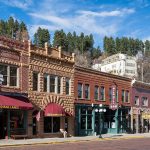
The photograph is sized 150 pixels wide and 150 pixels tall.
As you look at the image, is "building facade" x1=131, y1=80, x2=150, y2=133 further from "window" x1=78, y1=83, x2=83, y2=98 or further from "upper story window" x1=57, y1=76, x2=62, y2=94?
"upper story window" x1=57, y1=76, x2=62, y2=94

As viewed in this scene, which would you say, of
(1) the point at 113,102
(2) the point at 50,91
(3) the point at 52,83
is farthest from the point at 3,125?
(1) the point at 113,102

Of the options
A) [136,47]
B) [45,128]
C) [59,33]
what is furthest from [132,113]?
[136,47]

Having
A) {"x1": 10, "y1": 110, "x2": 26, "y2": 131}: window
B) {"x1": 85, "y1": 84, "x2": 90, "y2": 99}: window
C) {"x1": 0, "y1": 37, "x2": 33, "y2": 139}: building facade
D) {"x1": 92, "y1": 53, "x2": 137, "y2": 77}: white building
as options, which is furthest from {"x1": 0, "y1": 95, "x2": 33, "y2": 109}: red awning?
{"x1": 92, "y1": 53, "x2": 137, "y2": 77}: white building

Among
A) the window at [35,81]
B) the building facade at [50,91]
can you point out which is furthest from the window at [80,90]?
the window at [35,81]

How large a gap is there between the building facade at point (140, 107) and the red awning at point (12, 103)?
23772 mm

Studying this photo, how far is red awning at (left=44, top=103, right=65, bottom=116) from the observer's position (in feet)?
127

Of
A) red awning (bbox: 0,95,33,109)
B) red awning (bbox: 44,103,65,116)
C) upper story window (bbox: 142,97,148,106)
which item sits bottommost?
red awning (bbox: 44,103,65,116)

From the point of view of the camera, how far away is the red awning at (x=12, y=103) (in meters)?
32.6

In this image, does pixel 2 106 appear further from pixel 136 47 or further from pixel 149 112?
pixel 136 47

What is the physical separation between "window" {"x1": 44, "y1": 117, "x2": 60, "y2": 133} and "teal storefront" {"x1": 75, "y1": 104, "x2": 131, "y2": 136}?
333 cm

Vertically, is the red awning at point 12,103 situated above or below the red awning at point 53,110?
above

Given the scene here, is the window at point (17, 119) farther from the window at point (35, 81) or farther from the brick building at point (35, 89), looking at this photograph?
the window at point (35, 81)

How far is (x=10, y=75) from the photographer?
35.5 m

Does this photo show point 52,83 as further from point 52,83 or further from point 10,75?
point 10,75
